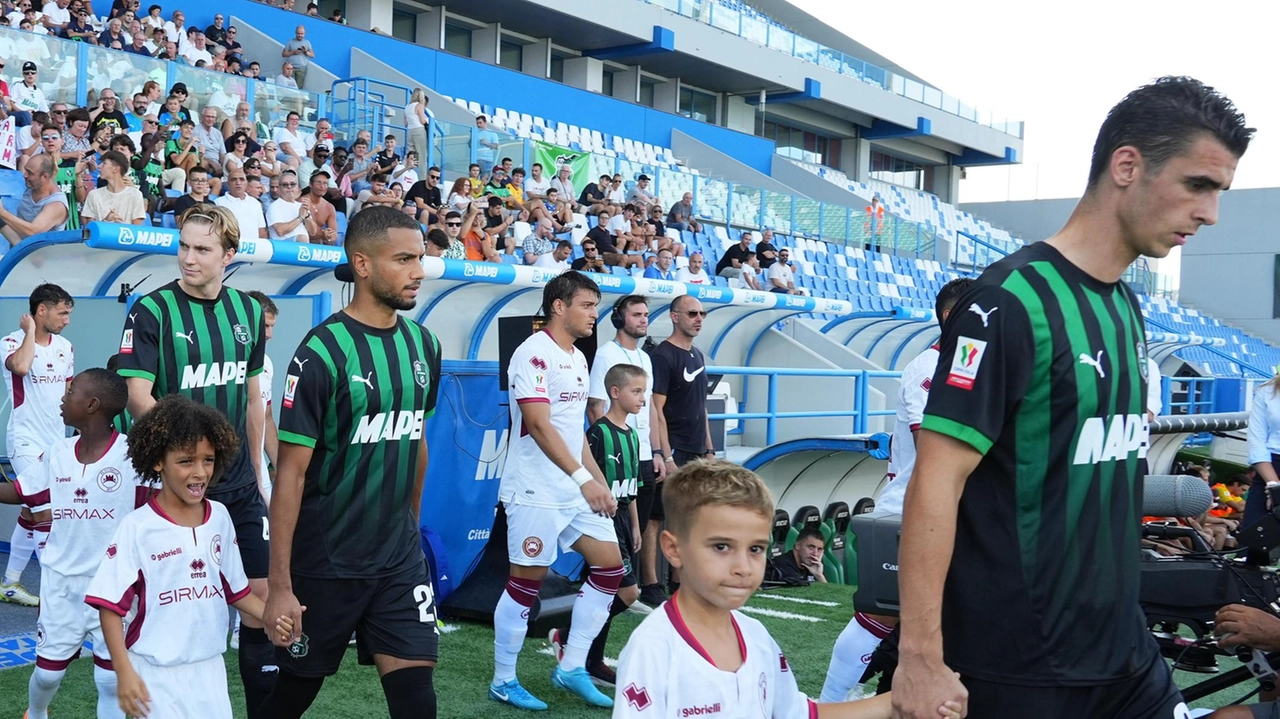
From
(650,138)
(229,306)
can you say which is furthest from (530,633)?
(650,138)

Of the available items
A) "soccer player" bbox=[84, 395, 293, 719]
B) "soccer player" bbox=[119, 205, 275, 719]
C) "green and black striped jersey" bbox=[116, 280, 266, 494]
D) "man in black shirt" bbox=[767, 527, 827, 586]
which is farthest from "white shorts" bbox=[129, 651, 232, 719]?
"man in black shirt" bbox=[767, 527, 827, 586]

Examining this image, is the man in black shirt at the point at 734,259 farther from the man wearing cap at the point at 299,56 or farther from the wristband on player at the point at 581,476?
the wristband on player at the point at 581,476

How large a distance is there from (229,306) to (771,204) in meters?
17.5

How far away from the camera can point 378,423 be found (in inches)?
135

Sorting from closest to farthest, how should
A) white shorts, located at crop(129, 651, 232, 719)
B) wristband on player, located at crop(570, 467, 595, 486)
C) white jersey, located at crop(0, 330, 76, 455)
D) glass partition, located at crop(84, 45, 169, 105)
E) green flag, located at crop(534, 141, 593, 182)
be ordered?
white shorts, located at crop(129, 651, 232, 719)
wristband on player, located at crop(570, 467, 595, 486)
white jersey, located at crop(0, 330, 76, 455)
glass partition, located at crop(84, 45, 169, 105)
green flag, located at crop(534, 141, 593, 182)

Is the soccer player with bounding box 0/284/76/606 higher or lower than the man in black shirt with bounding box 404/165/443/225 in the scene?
lower

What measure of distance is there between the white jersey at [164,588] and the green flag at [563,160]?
13.4 m

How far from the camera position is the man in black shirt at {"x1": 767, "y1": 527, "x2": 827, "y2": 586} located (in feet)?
28.9

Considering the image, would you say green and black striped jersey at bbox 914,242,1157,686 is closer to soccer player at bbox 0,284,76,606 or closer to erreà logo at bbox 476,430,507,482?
erreà logo at bbox 476,430,507,482

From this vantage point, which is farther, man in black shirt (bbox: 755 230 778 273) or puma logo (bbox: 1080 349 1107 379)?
man in black shirt (bbox: 755 230 778 273)

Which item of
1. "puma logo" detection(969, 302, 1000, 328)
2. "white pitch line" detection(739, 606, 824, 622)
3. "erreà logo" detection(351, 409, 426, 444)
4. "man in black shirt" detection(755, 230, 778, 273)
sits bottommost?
"white pitch line" detection(739, 606, 824, 622)

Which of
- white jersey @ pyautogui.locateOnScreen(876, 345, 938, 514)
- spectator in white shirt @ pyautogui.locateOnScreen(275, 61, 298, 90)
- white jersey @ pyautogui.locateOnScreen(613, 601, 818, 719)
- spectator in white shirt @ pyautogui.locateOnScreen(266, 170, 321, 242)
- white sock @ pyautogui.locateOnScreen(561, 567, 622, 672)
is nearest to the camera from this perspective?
white jersey @ pyautogui.locateOnScreen(613, 601, 818, 719)

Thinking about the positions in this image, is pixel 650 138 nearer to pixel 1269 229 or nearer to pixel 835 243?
pixel 835 243

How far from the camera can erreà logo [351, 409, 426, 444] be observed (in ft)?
11.2
